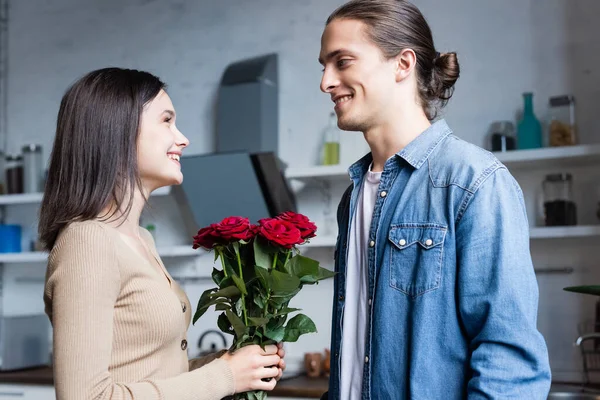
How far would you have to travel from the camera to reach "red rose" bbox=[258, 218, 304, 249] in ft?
4.60

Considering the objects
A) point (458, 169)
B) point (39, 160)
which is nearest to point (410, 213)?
point (458, 169)

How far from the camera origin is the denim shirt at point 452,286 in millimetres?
1216

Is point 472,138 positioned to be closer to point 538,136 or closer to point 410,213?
point 538,136

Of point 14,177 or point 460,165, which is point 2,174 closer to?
point 14,177

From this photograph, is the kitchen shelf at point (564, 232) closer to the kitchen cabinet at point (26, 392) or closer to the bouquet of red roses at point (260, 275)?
the bouquet of red roses at point (260, 275)

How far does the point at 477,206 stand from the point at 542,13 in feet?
7.93

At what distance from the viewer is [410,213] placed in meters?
1.37

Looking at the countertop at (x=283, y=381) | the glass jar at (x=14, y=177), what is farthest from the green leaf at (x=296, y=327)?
the glass jar at (x=14, y=177)

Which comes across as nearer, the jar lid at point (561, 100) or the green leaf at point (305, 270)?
the green leaf at point (305, 270)

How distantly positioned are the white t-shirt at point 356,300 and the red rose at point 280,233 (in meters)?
0.14

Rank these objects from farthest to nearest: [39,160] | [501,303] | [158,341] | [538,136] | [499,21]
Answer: [39,160] → [499,21] → [538,136] → [158,341] → [501,303]

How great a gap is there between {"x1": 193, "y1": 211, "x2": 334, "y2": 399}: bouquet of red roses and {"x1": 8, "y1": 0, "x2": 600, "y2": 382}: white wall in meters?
2.14

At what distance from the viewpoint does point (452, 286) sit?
1285 millimetres

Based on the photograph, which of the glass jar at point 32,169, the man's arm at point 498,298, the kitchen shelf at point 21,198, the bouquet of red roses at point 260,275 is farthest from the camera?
the glass jar at point 32,169
